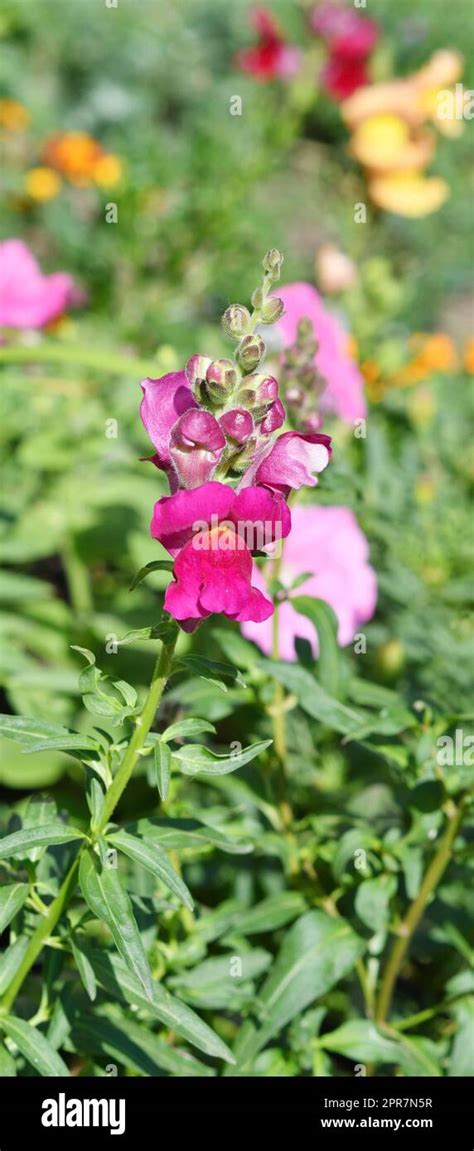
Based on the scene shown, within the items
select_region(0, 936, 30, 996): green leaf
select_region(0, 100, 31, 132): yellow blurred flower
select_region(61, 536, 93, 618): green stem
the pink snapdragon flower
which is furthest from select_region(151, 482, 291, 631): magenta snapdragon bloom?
the pink snapdragon flower

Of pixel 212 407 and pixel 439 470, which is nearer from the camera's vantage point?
pixel 212 407

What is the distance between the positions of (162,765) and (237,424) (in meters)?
0.33

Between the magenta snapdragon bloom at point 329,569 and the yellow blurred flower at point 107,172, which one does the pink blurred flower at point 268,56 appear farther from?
the magenta snapdragon bloom at point 329,569

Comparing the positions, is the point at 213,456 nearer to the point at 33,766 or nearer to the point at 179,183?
the point at 33,766

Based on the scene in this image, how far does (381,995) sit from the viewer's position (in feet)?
5.48

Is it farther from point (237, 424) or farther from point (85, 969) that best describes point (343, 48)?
point (85, 969)

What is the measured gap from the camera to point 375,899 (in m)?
1.51

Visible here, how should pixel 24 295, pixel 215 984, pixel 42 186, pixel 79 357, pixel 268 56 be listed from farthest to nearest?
pixel 268 56, pixel 42 186, pixel 24 295, pixel 79 357, pixel 215 984

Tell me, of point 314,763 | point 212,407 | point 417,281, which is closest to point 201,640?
point 314,763

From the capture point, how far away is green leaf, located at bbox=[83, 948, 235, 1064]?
4.04 ft

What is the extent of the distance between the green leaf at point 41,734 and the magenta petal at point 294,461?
0.32 metres

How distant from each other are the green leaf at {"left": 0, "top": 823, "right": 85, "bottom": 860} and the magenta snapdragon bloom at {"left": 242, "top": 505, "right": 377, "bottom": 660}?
820 millimetres
